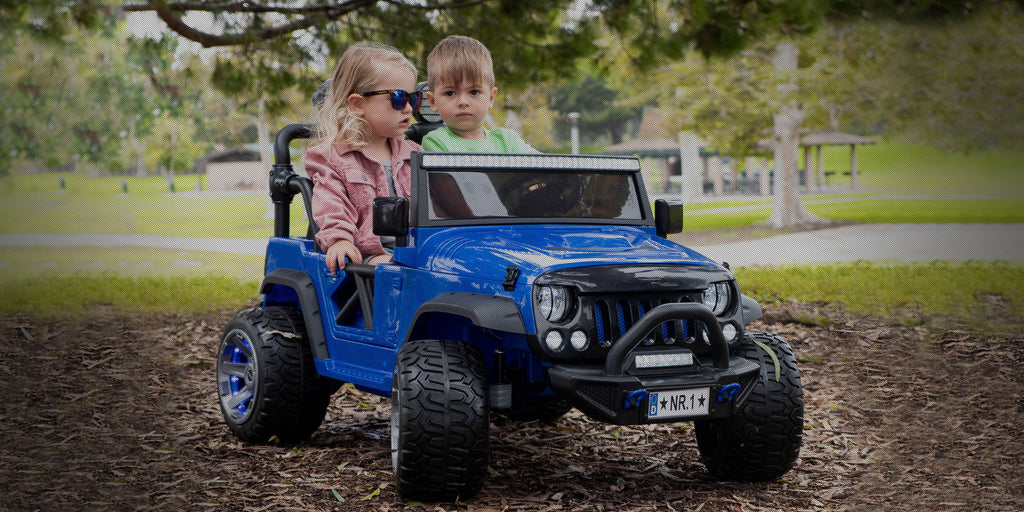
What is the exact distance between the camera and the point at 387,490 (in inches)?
172

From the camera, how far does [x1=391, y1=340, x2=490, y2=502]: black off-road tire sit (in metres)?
3.79

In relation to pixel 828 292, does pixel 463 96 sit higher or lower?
higher

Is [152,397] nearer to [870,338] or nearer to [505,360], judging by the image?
[505,360]

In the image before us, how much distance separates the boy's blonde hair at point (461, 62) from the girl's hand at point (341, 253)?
2.94ft

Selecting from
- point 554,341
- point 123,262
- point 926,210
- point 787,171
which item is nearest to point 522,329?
point 554,341

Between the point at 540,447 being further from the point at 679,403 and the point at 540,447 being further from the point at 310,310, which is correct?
the point at 679,403

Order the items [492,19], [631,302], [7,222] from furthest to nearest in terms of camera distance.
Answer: [7,222], [492,19], [631,302]

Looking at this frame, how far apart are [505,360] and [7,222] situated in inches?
726

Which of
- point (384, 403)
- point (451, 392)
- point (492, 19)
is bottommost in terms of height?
point (384, 403)

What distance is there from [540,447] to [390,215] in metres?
1.78

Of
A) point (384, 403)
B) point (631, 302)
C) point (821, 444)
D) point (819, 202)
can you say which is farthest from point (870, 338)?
point (819, 202)

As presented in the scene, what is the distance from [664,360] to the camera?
12.2ft

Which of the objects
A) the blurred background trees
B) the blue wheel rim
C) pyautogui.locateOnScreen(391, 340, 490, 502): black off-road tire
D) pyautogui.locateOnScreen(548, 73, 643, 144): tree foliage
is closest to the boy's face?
pyautogui.locateOnScreen(391, 340, 490, 502): black off-road tire

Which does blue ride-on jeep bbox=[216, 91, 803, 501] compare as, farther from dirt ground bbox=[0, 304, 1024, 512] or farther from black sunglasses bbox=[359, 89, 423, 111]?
black sunglasses bbox=[359, 89, 423, 111]
